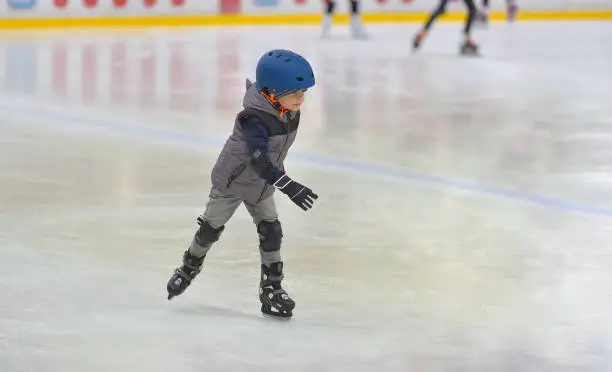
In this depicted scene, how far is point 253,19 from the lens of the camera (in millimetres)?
20328

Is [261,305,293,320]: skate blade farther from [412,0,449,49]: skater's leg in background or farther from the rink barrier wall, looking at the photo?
the rink barrier wall

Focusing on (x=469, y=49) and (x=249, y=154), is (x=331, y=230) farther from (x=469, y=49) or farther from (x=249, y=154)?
(x=469, y=49)

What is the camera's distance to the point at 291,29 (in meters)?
19.6

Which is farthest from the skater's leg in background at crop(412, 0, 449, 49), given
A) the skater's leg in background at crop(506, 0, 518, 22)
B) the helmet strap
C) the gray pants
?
the helmet strap

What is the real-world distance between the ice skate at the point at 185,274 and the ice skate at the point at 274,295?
0.23m

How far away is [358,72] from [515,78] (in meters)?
1.55

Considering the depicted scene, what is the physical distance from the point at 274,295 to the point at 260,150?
0.63 metres

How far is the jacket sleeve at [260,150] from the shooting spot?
436 cm

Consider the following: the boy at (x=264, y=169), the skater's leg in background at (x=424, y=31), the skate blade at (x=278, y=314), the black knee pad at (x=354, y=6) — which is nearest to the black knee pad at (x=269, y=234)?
the boy at (x=264, y=169)

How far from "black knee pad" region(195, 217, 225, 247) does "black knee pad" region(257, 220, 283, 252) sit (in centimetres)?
14

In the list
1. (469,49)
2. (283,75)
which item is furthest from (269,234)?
(469,49)

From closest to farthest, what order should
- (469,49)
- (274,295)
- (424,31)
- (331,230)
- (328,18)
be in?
(274,295) → (331,230) → (469,49) → (424,31) → (328,18)

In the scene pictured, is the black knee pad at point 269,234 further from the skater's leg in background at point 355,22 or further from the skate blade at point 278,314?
the skater's leg in background at point 355,22

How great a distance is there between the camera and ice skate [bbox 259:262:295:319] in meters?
4.76
